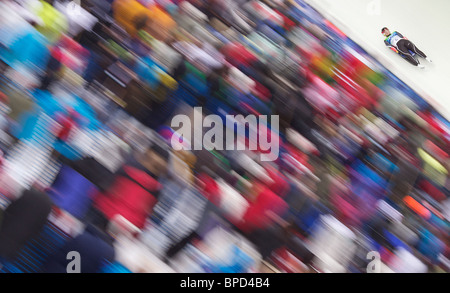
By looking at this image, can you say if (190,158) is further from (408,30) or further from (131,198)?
(408,30)

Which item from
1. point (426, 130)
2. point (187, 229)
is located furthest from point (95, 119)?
point (426, 130)

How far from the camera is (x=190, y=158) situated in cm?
117

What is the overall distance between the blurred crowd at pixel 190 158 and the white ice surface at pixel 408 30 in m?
0.41

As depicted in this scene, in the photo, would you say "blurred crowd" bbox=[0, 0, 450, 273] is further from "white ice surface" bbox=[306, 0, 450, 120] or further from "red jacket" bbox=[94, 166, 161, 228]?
"white ice surface" bbox=[306, 0, 450, 120]

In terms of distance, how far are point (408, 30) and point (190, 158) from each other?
1.55 meters

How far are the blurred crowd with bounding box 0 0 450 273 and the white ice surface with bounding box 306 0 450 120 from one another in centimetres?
41

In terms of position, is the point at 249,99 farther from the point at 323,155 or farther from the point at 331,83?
the point at 331,83

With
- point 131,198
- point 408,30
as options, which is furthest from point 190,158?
point 408,30

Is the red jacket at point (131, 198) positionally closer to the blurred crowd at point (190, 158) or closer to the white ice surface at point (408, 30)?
the blurred crowd at point (190, 158)

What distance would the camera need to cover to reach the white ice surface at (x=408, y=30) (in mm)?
1951

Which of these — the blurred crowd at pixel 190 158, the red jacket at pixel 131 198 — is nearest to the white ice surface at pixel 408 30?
the blurred crowd at pixel 190 158

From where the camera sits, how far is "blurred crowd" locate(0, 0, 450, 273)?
99 centimetres

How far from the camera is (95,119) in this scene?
42.6 inches

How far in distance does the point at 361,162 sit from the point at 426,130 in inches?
18.6
